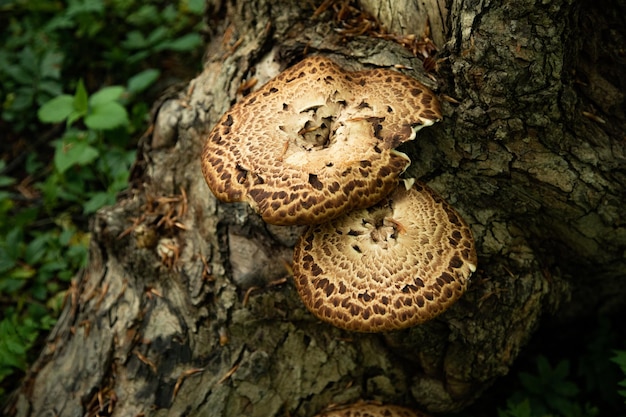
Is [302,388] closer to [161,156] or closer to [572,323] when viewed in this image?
[161,156]

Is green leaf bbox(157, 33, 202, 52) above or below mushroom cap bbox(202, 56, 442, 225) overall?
below

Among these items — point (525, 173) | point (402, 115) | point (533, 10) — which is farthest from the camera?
point (525, 173)

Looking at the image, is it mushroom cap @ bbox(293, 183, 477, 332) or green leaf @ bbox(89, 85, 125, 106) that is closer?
mushroom cap @ bbox(293, 183, 477, 332)

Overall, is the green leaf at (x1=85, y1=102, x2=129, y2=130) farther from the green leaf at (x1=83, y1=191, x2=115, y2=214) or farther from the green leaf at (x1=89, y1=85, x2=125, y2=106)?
the green leaf at (x1=83, y1=191, x2=115, y2=214)

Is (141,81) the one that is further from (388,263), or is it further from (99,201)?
(388,263)

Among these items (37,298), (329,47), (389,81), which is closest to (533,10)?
(389,81)

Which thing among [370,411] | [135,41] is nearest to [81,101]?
[135,41]

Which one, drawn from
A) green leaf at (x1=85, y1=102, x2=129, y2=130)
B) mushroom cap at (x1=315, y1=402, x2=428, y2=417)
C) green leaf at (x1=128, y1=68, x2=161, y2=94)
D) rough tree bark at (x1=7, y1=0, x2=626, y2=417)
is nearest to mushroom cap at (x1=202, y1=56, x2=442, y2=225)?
rough tree bark at (x1=7, y1=0, x2=626, y2=417)
